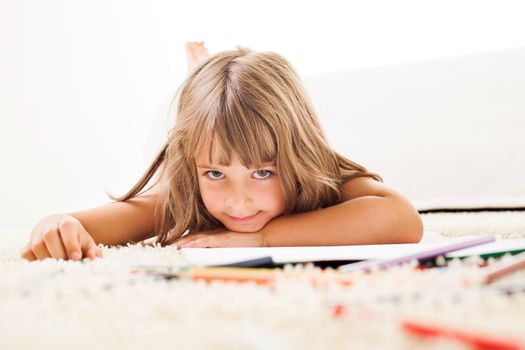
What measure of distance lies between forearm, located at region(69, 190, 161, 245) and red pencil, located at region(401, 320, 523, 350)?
0.76 metres

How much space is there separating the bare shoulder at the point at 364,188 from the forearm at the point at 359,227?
3 cm

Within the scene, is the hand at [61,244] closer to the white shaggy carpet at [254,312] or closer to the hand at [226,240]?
the hand at [226,240]

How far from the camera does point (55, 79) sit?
7.31ft

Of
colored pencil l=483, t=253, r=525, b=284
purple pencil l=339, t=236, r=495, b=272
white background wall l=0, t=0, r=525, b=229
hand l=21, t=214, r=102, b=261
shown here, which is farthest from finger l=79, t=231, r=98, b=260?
white background wall l=0, t=0, r=525, b=229

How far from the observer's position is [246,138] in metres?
0.90

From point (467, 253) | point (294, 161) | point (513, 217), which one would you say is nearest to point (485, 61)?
point (513, 217)

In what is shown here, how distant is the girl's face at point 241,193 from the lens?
0.92 m

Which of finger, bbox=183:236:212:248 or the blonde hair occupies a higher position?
the blonde hair

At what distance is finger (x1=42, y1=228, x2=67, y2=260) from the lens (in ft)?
2.29

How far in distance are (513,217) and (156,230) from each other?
71 centimetres

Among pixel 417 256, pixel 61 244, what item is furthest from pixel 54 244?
pixel 417 256

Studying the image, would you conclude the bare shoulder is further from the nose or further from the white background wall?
the white background wall

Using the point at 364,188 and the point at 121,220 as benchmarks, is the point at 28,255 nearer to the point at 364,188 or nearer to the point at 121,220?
the point at 121,220

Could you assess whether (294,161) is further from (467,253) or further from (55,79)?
(55,79)
